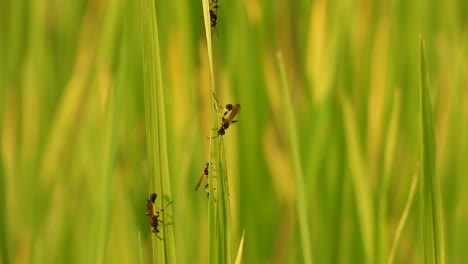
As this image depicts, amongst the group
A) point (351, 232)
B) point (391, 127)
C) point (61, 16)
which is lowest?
point (351, 232)

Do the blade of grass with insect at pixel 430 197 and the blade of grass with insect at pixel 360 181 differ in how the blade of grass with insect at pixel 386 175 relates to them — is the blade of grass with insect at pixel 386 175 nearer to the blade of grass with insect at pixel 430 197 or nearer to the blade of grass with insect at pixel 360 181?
the blade of grass with insect at pixel 360 181

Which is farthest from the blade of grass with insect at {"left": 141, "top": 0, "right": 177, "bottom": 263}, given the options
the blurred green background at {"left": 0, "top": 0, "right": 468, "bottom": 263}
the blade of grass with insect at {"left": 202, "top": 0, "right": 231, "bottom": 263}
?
the blurred green background at {"left": 0, "top": 0, "right": 468, "bottom": 263}

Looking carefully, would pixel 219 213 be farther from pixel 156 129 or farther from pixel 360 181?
pixel 360 181

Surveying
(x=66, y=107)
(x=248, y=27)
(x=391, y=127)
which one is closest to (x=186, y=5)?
(x=248, y=27)

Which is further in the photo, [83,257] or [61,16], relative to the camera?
[61,16]

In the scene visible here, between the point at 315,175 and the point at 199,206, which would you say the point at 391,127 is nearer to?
the point at 315,175

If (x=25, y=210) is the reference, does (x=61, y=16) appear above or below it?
above

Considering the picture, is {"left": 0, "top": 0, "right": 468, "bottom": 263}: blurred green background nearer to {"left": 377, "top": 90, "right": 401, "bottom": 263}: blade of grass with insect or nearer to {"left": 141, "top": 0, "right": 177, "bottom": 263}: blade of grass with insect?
{"left": 377, "top": 90, "right": 401, "bottom": 263}: blade of grass with insect
